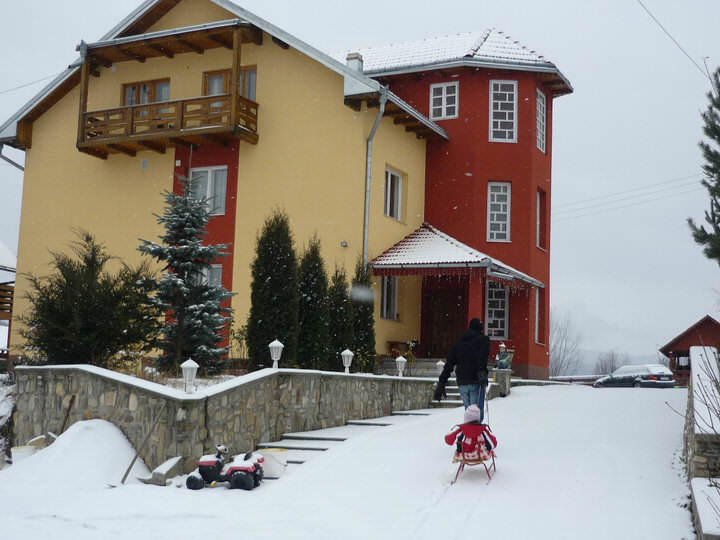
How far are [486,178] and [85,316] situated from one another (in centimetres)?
1193

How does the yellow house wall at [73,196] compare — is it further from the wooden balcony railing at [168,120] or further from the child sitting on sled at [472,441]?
the child sitting on sled at [472,441]

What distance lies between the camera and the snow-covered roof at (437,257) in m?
19.0

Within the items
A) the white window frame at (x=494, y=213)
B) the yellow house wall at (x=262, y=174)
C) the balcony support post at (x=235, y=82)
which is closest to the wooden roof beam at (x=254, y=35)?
the yellow house wall at (x=262, y=174)

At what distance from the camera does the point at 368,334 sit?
1788 cm

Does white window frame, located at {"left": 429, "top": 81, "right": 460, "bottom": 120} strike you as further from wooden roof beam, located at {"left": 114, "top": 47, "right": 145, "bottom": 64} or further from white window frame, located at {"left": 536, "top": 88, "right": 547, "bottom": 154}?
wooden roof beam, located at {"left": 114, "top": 47, "right": 145, "bottom": 64}

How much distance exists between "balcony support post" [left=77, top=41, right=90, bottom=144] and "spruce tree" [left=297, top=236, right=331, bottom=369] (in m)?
8.51

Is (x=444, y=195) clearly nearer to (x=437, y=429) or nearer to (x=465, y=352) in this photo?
(x=437, y=429)

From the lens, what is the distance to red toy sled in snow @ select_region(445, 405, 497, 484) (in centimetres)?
972

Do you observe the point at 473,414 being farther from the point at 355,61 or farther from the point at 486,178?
the point at 355,61

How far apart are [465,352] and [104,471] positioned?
4.66 meters

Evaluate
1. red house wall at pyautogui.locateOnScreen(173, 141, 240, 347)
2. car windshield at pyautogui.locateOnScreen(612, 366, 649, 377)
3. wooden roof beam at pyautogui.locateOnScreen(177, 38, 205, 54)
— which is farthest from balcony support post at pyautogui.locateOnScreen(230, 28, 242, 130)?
car windshield at pyautogui.locateOnScreen(612, 366, 649, 377)

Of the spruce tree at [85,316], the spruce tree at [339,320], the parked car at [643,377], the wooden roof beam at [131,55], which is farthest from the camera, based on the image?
the parked car at [643,377]

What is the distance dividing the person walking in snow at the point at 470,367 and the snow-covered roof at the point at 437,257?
7913 millimetres

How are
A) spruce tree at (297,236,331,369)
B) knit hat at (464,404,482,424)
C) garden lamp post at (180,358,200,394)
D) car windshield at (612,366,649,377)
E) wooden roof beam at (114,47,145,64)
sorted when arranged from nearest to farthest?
knit hat at (464,404,482,424) < garden lamp post at (180,358,200,394) < spruce tree at (297,236,331,369) < wooden roof beam at (114,47,145,64) < car windshield at (612,366,649,377)
